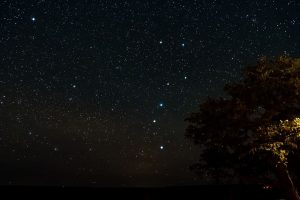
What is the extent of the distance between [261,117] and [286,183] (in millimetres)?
2615

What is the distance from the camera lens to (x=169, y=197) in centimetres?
1594

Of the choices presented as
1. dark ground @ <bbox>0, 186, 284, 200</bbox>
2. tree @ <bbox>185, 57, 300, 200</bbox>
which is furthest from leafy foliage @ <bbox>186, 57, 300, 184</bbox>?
dark ground @ <bbox>0, 186, 284, 200</bbox>

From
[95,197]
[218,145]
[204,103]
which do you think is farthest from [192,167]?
[95,197]

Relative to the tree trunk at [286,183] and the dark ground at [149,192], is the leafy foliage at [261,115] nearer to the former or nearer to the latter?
the tree trunk at [286,183]

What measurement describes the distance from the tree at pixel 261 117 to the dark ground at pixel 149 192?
320cm

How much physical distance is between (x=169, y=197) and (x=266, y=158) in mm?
4526

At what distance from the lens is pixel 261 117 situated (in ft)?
41.0

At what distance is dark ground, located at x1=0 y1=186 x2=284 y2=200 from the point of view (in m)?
11.9

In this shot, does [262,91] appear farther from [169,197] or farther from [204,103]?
[169,197]

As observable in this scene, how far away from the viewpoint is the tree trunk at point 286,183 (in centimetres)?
1316

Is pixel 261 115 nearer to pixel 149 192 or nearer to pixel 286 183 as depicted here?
pixel 286 183

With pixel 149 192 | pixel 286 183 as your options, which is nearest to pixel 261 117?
pixel 286 183

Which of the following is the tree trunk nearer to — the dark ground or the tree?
the tree

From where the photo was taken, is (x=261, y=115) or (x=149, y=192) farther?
(x=149, y=192)
